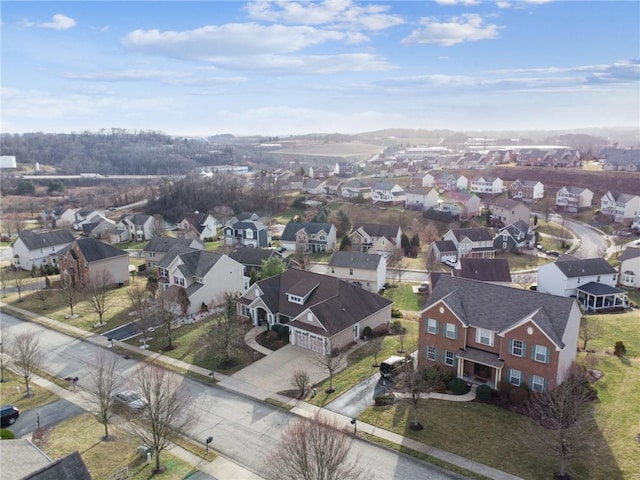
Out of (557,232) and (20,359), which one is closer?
(20,359)

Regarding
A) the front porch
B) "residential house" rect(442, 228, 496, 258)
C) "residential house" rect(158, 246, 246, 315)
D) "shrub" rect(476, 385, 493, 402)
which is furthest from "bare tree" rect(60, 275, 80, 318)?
"residential house" rect(442, 228, 496, 258)

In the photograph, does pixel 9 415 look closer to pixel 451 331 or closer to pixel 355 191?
pixel 451 331

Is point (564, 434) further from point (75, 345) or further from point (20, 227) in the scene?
point (20, 227)

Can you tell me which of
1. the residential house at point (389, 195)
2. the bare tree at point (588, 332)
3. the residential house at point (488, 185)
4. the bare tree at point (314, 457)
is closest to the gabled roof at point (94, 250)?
the bare tree at point (314, 457)

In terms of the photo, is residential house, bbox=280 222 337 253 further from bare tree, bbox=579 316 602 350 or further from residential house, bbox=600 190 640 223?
residential house, bbox=600 190 640 223

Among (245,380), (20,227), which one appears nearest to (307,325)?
(245,380)

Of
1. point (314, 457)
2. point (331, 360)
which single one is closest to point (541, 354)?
point (331, 360)

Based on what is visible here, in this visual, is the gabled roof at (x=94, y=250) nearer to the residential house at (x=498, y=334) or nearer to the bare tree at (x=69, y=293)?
the bare tree at (x=69, y=293)
